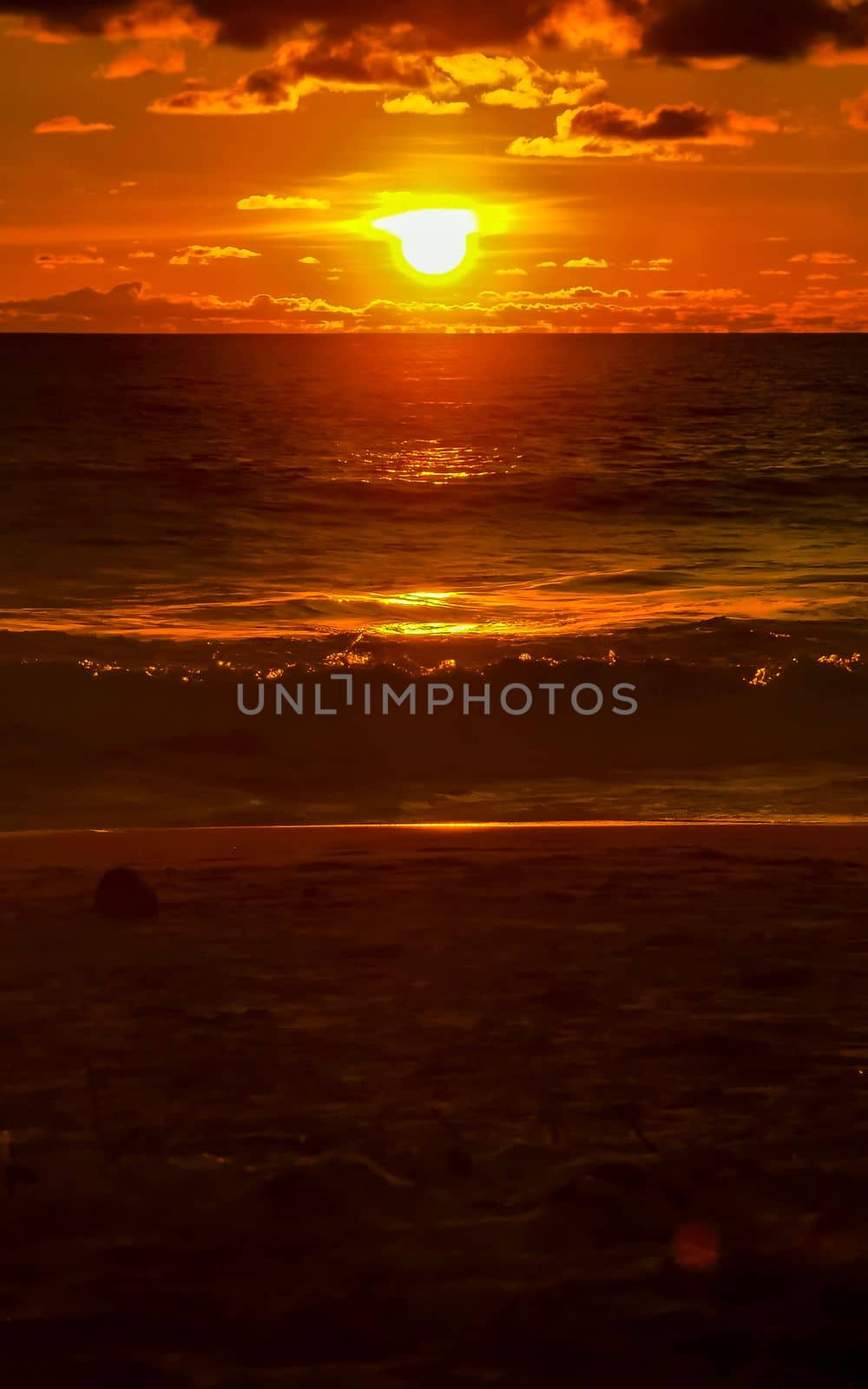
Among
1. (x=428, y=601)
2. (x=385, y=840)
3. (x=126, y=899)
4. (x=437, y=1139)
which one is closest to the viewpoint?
(x=437, y=1139)

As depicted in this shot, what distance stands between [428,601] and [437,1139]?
18250 mm

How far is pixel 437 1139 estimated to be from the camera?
4.04 m

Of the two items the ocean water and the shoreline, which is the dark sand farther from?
the ocean water

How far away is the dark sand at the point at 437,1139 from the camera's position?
305 cm

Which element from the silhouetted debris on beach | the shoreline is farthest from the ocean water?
the silhouetted debris on beach

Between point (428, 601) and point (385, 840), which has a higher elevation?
point (428, 601)

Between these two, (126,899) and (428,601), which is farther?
(428,601)

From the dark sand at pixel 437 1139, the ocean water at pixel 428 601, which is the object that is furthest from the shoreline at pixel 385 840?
the ocean water at pixel 428 601

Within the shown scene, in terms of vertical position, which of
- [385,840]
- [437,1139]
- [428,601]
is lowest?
[437,1139]

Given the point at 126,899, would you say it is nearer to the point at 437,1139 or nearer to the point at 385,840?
the point at 385,840

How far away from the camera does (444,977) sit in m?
5.56

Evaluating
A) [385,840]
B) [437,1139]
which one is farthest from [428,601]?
[437,1139]

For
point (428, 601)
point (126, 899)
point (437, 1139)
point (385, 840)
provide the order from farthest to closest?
point (428, 601) < point (385, 840) < point (126, 899) < point (437, 1139)

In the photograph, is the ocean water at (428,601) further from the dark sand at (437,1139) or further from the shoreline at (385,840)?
the dark sand at (437,1139)
